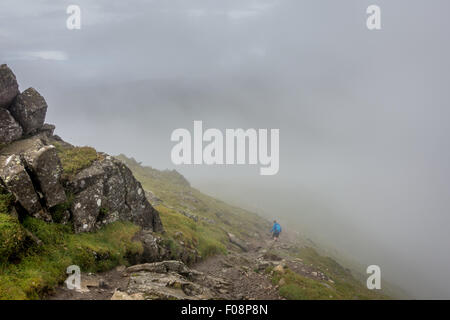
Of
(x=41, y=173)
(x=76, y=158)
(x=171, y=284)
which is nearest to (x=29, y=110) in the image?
(x=76, y=158)

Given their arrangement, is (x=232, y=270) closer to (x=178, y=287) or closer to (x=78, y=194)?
(x=178, y=287)

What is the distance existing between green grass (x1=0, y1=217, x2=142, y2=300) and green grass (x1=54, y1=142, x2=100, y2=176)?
20.2 ft

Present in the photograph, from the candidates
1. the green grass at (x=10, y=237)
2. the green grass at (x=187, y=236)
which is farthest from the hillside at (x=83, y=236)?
the green grass at (x=187, y=236)

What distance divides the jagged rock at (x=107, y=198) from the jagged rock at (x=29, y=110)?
7.27 metres

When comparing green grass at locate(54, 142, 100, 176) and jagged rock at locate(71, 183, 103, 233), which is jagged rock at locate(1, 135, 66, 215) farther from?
green grass at locate(54, 142, 100, 176)

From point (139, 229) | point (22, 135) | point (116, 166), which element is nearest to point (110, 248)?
point (139, 229)

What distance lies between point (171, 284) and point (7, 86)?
22980 millimetres

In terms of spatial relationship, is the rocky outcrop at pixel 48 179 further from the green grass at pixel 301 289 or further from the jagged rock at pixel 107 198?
the green grass at pixel 301 289

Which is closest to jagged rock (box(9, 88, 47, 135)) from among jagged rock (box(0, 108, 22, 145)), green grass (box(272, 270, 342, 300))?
jagged rock (box(0, 108, 22, 145))

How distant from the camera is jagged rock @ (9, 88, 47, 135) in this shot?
2392cm

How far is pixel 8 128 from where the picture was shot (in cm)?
2211

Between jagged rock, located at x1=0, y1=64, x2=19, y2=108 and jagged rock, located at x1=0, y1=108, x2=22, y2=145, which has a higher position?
jagged rock, located at x1=0, y1=64, x2=19, y2=108

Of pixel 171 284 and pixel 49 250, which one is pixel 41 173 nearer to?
pixel 49 250

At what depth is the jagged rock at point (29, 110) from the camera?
23.9 m
